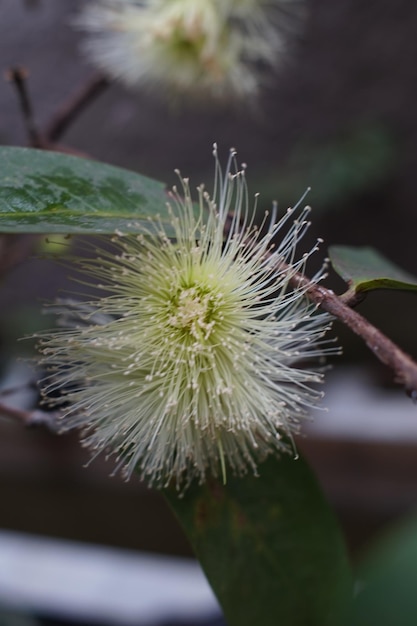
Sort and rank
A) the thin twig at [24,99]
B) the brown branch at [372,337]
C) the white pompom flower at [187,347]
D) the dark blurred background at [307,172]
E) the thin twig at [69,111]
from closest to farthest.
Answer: the brown branch at [372,337] → the white pompom flower at [187,347] → the thin twig at [24,99] → the thin twig at [69,111] → the dark blurred background at [307,172]

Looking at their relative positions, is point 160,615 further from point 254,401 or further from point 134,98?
point 134,98

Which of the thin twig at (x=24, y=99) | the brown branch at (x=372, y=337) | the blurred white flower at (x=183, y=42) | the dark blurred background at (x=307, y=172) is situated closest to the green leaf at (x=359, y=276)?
the brown branch at (x=372, y=337)

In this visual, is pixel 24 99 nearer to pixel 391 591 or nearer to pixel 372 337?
pixel 372 337

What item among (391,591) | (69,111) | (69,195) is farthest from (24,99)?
(391,591)

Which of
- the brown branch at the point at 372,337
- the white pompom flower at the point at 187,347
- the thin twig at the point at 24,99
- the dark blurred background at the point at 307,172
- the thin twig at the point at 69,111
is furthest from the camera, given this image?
the dark blurred background at the point at 307,172

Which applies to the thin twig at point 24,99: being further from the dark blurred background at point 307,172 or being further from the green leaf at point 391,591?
the dark blurred background at point 307,172

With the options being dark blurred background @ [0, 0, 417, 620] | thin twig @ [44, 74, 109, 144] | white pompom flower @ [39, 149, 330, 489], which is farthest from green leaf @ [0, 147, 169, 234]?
dark blurred background @ [0, 0, 417, 620]
